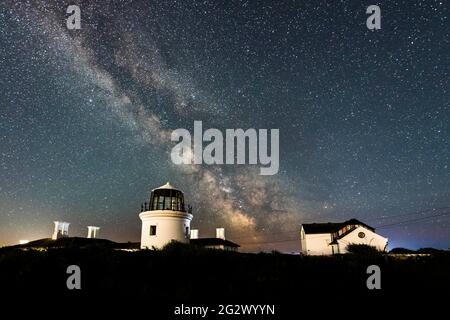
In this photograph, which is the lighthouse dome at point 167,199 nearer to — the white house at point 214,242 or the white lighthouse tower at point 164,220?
the white lighthouse tower at point 164,220

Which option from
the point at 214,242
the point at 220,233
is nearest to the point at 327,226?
the point at 220,233

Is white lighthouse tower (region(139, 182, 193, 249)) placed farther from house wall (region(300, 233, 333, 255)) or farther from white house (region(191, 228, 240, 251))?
house wall (region(300, 233, 333, 255))

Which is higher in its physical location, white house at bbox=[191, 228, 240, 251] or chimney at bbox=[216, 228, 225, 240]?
chimney at bbox=[216, 228, 225, 240]

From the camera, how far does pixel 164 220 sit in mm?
27938

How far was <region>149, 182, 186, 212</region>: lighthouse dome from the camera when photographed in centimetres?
2889

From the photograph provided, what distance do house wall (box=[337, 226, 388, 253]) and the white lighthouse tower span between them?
24.8 m

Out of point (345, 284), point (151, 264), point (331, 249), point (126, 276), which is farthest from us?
point (331, 249)

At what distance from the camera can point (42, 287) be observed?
28.8 ft

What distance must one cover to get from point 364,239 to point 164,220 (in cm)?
2937

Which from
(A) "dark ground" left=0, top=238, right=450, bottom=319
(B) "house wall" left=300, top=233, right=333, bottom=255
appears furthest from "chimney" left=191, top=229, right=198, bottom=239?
(A) "dark ground" left=0, top=238, right=450, bottom=319

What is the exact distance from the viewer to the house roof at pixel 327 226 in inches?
1803
